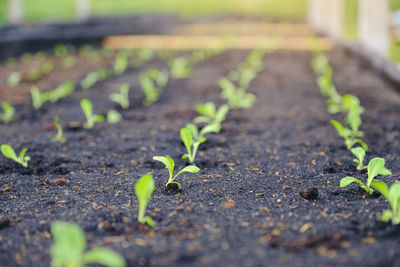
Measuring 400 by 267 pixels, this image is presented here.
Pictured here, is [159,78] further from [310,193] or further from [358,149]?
[310,193]

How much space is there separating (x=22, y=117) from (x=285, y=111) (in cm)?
178

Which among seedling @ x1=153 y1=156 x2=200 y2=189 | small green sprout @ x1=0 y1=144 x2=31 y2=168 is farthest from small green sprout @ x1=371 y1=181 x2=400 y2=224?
small green sprout @ x1=0 y1=144 x2=31 y2=168

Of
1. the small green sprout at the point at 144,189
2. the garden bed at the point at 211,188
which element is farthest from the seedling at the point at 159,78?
the small green sprout at the point at 144,189

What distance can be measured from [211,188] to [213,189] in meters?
0.01

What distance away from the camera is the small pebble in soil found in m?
1.46

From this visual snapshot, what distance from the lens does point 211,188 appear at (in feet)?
5.24

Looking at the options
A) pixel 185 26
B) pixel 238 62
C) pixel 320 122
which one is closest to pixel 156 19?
pixel 185 26

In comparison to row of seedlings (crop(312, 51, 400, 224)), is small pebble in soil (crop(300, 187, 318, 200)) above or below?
below

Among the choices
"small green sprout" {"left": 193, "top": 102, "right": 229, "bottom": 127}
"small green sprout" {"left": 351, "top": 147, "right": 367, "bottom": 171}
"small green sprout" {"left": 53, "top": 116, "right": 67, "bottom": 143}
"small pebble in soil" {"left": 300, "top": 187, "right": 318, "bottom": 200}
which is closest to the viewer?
"small pebble in soil" {"left": 300, "top": 187, "right": 318, "bottom": 200}

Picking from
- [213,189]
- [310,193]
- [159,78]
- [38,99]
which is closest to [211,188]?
[213,189]

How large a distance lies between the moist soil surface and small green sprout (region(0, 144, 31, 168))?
4 cm

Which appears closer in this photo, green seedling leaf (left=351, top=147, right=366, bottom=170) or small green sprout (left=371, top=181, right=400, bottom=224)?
A: small green sprout (left=371, top=181, right=400, bottom=224)

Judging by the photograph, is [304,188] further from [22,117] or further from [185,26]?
[185,26]

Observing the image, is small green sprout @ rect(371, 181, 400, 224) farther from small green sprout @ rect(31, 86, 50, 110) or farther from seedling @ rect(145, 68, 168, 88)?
seedling @ rect(145, 68, 168, 88)
